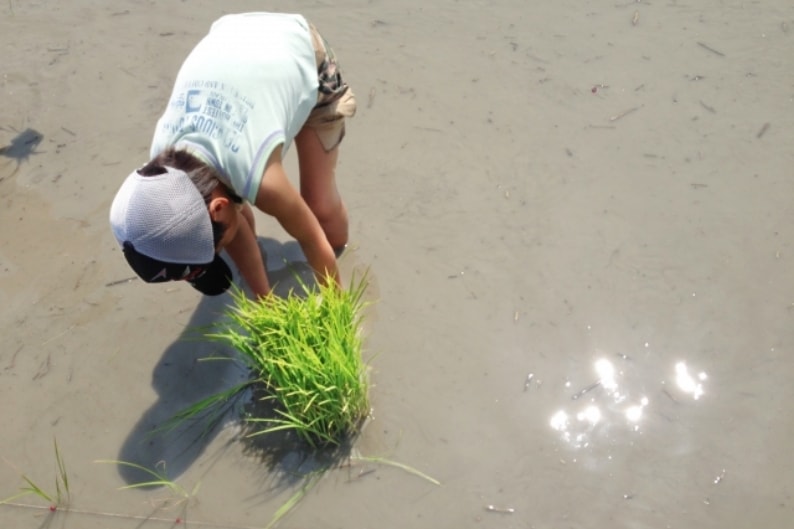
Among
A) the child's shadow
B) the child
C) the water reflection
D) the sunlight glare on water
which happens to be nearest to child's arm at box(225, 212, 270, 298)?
the child

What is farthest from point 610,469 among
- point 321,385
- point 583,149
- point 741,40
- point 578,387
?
point 741,40

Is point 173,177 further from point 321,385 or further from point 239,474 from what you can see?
point 239,474

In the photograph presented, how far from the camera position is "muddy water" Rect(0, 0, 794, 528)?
254 centimetres

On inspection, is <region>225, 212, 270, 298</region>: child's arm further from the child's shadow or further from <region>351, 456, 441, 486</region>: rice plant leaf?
<region>351, 456, 441, 486</region>: rice plant leaf

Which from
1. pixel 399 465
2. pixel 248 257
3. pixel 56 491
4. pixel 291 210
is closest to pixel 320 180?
pixel 248 257

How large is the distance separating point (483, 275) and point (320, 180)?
2.17 feet

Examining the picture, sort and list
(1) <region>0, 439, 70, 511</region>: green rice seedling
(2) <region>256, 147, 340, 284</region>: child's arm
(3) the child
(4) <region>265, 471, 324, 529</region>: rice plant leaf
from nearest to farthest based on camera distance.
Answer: (3) the child → (2) <region>256, 147, 340, 284</region>: child's arm → (4) <region>265, 471, 324, 529</region>: rice plant leaf → (1) <region>0, 439, 70, 511</region>: green rice seedling

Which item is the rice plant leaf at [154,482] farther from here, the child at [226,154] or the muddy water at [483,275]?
the child at [226,154]

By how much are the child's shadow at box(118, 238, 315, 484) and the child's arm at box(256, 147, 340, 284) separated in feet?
0.66

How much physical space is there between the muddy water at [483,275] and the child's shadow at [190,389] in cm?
1

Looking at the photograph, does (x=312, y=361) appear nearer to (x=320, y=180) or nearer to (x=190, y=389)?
(x=190, y=389)

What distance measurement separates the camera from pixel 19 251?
10.6ft

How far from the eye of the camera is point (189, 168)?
2.19 metres

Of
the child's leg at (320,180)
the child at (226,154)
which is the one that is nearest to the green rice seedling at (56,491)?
the child at (226,154)
